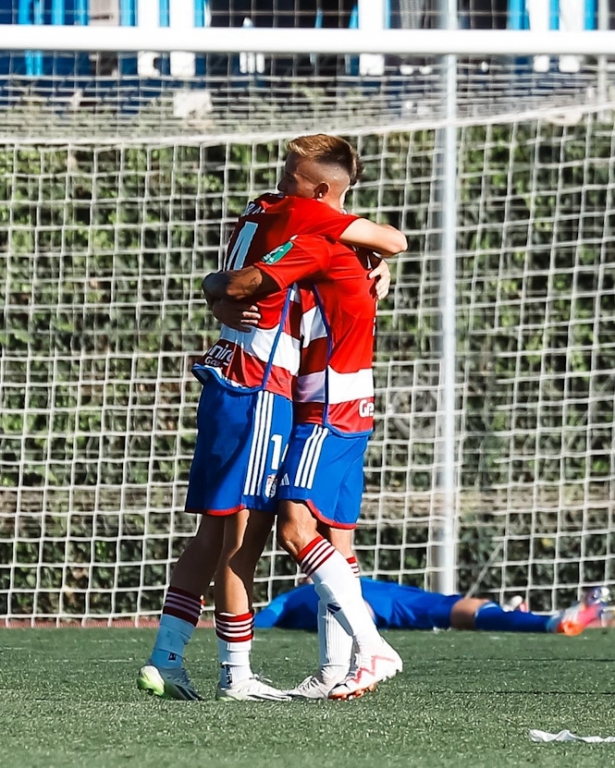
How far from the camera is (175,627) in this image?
3.94m

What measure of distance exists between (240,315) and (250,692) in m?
1.06

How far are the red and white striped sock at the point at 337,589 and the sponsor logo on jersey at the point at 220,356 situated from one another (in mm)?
562

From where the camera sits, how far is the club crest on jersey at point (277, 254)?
383 cm

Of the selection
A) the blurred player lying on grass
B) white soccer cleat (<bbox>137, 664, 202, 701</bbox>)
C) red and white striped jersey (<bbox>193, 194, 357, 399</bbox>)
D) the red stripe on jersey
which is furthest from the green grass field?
the blurred player lying on grass

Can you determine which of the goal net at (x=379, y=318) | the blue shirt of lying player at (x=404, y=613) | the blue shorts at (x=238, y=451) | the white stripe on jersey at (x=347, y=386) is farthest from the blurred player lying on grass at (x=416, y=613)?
the blue shorts at (x=238, y=451)

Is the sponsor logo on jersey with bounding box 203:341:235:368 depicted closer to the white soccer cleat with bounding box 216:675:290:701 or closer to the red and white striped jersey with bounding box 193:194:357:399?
the red and white striped jersey with bounding box 193:194:357:399

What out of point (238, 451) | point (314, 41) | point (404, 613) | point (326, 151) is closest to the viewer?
point (238, 451)

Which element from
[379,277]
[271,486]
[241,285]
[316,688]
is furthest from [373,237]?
[316,688]

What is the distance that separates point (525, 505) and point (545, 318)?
1.08 meters

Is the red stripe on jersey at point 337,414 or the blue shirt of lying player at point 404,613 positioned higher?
the red stripe on jersey at point 337,414

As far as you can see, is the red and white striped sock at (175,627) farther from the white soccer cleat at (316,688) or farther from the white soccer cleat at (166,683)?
the white soccer cleat at (316,688)

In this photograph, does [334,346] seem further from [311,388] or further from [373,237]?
[373,237]

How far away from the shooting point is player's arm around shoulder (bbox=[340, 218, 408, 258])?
3.96 metres

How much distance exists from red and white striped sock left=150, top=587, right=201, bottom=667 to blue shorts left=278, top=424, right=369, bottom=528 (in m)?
0.43
